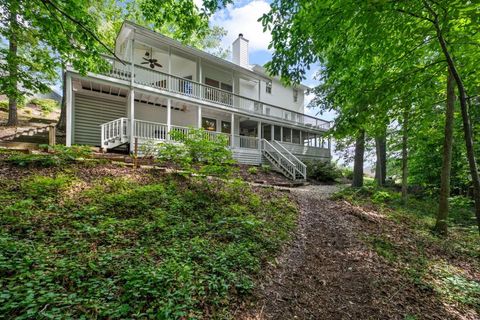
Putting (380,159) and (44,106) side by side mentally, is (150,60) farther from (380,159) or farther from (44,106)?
(380,159)

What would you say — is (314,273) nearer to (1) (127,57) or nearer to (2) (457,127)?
(2) (457,127)

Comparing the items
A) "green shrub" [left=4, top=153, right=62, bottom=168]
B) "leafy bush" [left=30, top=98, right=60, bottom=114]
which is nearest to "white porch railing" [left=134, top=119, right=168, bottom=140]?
"green shrub" [left=4, top=153, right=62, bottom=168]

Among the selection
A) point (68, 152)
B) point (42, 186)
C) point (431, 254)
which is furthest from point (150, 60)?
point (431, 254)

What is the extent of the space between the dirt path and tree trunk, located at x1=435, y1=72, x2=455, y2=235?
3062 mm

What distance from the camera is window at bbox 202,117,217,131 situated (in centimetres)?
1542

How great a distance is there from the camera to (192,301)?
2.50 metres

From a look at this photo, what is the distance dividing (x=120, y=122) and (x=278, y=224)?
8.39m

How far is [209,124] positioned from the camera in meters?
15.7

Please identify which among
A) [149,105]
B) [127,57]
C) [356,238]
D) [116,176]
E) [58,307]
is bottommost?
[356,238]

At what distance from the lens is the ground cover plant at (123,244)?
7.50ft

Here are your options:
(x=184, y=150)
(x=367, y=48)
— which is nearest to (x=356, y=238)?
(x=367, y=48)

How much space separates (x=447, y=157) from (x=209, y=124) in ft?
40.5

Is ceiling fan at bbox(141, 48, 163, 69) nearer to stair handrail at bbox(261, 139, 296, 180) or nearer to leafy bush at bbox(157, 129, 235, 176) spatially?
stair handrail at bbox(261, 139, 296, 180)

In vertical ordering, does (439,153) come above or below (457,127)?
below
